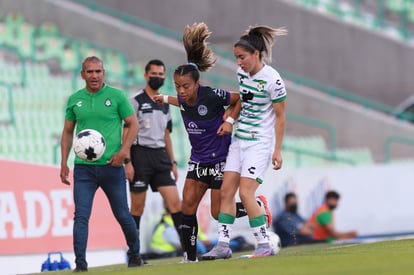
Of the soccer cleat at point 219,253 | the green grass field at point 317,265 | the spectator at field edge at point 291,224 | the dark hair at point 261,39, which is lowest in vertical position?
the green grass field at point 317,265

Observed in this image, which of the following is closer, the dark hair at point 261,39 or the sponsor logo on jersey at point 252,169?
the sponsor logo on jersey at point 252,169

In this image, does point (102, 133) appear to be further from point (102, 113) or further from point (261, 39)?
point (261, 39)

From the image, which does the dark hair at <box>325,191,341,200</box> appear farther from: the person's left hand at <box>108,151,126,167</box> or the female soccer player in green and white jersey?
the person's left hand at <box>108,151,126,167</box>

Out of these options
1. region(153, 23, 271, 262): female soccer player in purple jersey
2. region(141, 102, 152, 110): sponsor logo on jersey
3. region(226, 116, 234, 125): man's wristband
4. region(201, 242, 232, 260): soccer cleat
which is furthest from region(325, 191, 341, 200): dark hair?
region(226, 116, 234, 125): man's wristband

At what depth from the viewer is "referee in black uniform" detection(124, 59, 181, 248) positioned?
46.8 ft

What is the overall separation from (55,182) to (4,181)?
107 cm

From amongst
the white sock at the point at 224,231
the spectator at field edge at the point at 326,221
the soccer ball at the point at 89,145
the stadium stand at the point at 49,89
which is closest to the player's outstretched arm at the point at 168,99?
the soccer ball at the point at 89,145

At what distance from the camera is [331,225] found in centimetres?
2017

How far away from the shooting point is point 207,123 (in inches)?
467

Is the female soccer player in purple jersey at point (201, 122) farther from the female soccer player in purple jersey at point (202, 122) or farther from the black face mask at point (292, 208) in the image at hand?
the black face mask at point (292, 208)

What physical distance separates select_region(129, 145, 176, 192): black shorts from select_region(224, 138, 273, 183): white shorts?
2588mm

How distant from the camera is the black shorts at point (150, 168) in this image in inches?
561

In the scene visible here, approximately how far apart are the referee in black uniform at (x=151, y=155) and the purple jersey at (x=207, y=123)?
2.35 m

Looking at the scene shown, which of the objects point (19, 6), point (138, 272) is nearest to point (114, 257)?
point (138, 272)
